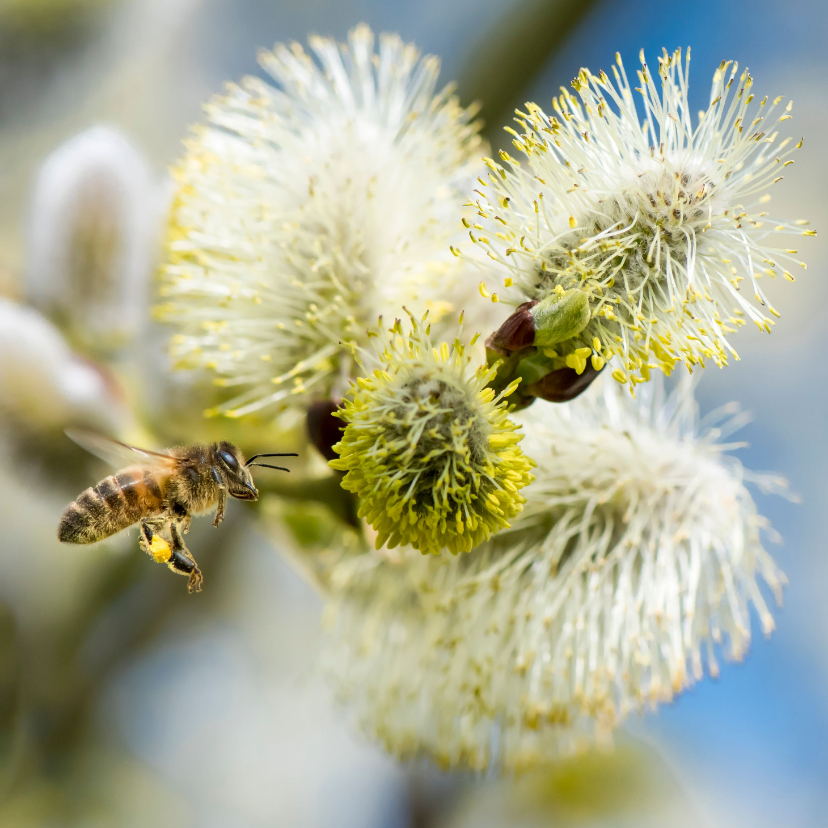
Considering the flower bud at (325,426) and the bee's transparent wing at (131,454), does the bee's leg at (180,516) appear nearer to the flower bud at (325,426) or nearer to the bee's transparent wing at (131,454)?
the bee's transparent wing at (131,454)

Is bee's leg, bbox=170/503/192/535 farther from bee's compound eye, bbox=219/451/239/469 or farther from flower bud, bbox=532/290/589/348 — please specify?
flower bud, bbox=532/290/589/348

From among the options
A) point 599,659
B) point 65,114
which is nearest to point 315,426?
point 599,659

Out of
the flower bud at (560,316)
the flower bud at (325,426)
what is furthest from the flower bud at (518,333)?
the flower bud at (325,426)

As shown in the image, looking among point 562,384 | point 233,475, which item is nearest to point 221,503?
point 233,475

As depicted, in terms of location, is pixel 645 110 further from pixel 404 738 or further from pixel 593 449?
pixel 404 738

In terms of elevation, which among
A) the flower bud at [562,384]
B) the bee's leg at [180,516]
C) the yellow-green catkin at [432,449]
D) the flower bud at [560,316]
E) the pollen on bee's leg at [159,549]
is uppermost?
the flower bud at [560,316]

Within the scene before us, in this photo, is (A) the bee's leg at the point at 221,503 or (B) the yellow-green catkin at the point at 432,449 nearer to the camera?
(B) the yellow-green catkin at the point at 432,449

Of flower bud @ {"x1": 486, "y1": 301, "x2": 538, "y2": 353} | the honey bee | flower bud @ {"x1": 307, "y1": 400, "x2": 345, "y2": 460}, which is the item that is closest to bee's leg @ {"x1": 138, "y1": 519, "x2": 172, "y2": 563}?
the honey bee

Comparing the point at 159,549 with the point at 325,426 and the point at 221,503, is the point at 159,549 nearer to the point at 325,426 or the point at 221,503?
the point at 221,503
